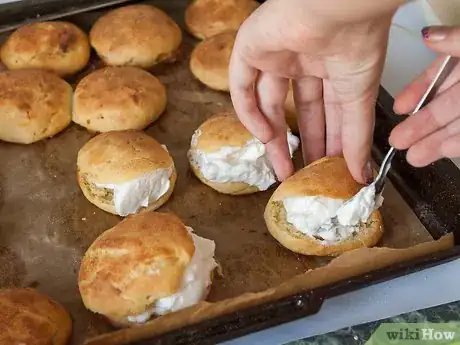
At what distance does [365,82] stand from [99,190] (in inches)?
33.9

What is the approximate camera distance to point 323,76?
1699 mm

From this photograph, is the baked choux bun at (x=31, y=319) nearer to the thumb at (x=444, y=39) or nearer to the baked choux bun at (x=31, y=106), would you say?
the baked choux bun at (x=31, y=106)

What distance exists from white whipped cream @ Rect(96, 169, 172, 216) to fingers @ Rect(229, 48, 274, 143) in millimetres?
351

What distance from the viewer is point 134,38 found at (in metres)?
2.33

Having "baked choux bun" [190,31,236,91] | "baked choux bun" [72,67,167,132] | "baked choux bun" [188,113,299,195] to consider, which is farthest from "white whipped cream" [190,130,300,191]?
"baked choux bun" [190,31,236,91]

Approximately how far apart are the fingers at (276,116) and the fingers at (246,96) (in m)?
0.03

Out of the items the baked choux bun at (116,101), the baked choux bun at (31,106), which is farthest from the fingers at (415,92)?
the baked choux bun at (31,106)

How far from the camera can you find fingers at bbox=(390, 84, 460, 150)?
1651 mm

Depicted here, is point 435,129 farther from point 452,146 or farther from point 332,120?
point 332,120

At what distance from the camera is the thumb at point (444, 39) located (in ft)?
5.09

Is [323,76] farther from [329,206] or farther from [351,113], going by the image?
[329,206]

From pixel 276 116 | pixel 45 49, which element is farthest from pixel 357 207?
pixel 45 49

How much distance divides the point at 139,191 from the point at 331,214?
22.4 inches

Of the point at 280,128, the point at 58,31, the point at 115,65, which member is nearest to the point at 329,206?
the point at 280,128
